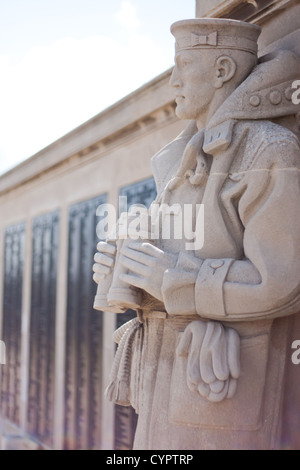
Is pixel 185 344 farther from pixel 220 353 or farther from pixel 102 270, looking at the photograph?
pixel 102 270

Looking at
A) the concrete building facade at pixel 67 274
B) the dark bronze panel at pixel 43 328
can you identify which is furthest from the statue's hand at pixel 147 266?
the dark bronze panel at pixel 43 328

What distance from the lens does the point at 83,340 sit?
8031 mm

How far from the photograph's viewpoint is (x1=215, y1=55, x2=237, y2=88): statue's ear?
11.0ft

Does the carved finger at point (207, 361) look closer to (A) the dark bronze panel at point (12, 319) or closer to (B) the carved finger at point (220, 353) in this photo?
(B) the carved finger at point (220, 353)

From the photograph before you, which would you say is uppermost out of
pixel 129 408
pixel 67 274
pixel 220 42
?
pixel 220 42

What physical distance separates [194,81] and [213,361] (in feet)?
4.35

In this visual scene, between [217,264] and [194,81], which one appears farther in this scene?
[194,81]

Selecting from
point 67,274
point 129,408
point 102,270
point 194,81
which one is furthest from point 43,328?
point 194,81

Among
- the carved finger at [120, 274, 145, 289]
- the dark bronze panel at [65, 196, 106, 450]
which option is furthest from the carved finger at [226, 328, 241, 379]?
the dark bronze panel at [65, 196, 106, 450]

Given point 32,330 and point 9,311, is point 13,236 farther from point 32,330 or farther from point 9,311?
point 32,330

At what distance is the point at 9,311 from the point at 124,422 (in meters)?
5.00

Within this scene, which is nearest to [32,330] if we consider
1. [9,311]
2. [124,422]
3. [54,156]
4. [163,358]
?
[9,311]

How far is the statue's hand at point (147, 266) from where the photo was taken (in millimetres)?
3170

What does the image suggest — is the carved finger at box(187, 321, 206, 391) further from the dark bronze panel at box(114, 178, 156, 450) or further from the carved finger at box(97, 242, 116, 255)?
the dark bronze panel at box(114, 178, 156, 450)
